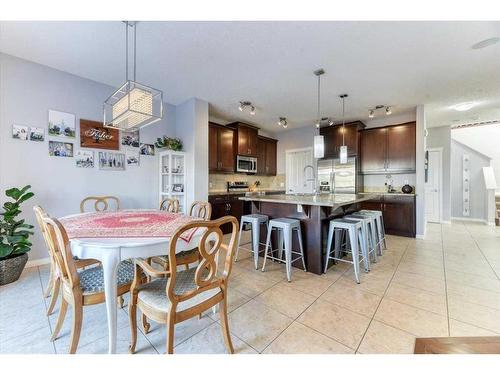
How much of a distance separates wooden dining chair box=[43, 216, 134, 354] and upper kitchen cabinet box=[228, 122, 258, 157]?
4.10 meters

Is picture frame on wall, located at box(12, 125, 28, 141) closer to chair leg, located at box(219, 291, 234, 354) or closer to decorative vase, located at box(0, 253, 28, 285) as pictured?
decorative vase, located at box(0, 253, 28, 285)

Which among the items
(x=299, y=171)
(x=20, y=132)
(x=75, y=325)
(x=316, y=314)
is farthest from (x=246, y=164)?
(x=75, y=325)

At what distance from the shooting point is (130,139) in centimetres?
358

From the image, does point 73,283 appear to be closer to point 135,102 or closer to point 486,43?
point 135,102

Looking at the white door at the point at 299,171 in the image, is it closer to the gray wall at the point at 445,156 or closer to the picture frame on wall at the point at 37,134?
the gray wall at the point at 445,156

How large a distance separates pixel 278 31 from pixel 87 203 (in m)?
3.43

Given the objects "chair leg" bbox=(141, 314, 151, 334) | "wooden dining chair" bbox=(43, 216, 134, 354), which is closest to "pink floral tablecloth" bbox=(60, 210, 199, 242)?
"wooden dining chair" bbox=(43, 216, 134, 354)

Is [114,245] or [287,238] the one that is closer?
[114,245]

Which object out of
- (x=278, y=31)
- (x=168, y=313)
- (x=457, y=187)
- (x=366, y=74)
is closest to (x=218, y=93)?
(x=278, y=31)

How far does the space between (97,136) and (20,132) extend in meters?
0.81

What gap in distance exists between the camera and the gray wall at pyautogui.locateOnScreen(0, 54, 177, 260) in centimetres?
259

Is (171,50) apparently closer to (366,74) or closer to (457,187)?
(366,74)

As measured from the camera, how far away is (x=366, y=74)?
2.98 metres

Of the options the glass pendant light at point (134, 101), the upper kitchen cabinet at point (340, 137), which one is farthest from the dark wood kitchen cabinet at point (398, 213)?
the glass pendant light at point (134, 101)
